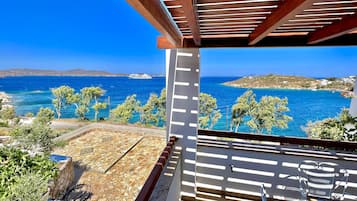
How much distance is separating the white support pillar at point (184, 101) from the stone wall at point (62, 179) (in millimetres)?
3391

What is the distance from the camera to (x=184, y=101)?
2557 millimetres

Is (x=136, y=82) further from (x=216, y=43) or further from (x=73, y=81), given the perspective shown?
(x=216, y=43)

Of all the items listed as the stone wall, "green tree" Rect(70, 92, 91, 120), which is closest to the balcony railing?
the stone wall

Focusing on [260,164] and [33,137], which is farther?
[33,137]

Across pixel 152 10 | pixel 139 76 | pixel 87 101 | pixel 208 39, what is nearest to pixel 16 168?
pixel 208 39

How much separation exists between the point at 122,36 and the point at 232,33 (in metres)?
18.8

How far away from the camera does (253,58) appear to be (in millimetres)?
12383

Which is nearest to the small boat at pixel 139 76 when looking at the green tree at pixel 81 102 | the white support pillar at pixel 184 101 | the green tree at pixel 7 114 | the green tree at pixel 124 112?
the green tree at pixel 124 112

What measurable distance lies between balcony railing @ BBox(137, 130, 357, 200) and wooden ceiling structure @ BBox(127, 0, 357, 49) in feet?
4.57

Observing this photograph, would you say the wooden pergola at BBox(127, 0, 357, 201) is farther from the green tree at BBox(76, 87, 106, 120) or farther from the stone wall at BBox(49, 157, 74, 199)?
the green tree at BBox(76, 87, 106, 120)

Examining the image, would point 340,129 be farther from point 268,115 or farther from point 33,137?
point 33,137

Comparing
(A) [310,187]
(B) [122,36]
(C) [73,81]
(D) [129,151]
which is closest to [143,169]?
(D) [129,151]

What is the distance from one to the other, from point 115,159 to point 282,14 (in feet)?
21.8

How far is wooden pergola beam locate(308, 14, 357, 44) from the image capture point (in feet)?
4.75
